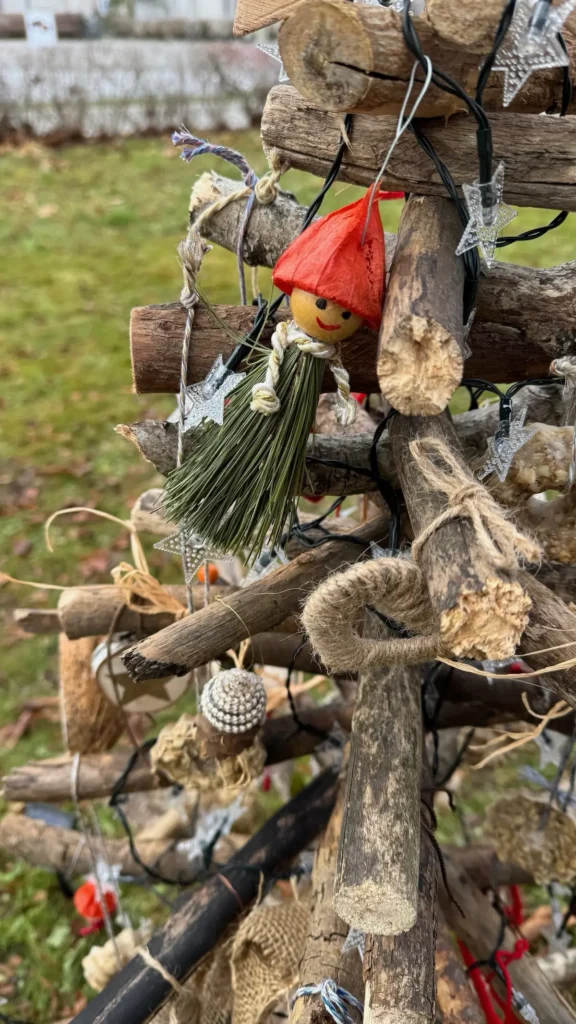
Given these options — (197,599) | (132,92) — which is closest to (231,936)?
(197,599)

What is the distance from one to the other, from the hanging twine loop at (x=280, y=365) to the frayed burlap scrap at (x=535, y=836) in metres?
1.05

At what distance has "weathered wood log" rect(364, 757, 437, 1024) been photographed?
36.8 inches

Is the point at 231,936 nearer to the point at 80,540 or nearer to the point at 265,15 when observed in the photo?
the point at 265,15

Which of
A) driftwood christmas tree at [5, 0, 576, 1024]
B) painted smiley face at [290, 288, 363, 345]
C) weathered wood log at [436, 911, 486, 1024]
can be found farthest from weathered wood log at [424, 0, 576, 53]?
weathered wood log at [436, 911, 486, 1024]

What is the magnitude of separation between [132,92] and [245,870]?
7965 millimetres

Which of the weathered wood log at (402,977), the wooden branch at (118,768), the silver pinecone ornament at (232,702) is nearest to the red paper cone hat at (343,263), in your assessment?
the silver pinecone ornament at (232,702)

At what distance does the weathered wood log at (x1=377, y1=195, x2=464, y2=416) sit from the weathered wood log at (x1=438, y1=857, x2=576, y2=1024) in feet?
3.85

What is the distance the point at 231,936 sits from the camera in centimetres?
152

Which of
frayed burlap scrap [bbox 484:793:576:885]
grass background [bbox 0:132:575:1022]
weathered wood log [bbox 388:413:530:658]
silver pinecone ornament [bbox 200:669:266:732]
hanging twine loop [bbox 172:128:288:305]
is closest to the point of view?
weathered wood log [bbox 388:413:530:658]

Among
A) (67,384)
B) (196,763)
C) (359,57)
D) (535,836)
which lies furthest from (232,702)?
(67,384)

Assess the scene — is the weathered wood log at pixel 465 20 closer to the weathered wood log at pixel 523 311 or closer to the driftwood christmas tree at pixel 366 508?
the driftwood christmas tree at pixel 366 508

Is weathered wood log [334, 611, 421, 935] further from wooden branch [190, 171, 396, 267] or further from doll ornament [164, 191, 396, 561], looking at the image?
wooden branch [190, 171, 396, 267]

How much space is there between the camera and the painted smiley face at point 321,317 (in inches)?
36.6

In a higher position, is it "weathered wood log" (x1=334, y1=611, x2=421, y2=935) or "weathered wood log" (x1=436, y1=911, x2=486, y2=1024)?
"weathered wood log" (x1=334, y1=611, x2=421, y2=935)
